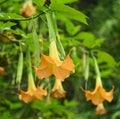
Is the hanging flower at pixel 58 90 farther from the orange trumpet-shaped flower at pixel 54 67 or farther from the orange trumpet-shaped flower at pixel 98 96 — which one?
the orange trumpet-shaped flower at pixel 54 67

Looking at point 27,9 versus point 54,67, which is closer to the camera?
point 54,67

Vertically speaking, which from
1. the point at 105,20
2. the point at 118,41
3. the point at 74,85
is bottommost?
the point at 74,85

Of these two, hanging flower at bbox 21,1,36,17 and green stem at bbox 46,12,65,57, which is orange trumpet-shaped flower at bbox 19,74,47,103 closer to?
green stem at bbox 46,12,65,57

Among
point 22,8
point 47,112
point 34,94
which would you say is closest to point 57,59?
point 34,94

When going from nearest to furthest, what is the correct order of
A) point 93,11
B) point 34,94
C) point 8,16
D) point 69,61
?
point 69,61
point 8,16
point 34,94
point 93,11

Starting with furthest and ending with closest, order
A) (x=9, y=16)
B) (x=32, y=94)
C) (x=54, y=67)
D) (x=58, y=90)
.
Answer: (x=58, y=90) < (x=32, y=94) < (x=9, y=16) < (x=54, y=67)

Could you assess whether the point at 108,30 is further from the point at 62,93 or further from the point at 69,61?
the point at 69,61

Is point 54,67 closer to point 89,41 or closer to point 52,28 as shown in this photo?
point 52,28

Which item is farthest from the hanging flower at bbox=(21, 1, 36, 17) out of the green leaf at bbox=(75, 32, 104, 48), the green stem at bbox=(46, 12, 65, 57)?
the green stem at bbox=(46, 12, 65, 57)

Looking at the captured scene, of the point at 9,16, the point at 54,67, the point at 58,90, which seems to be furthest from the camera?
the point at 58,90

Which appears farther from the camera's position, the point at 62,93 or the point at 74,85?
the point at 74,85

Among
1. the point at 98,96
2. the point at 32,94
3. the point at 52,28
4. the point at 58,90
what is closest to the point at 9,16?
the point at 52,28
